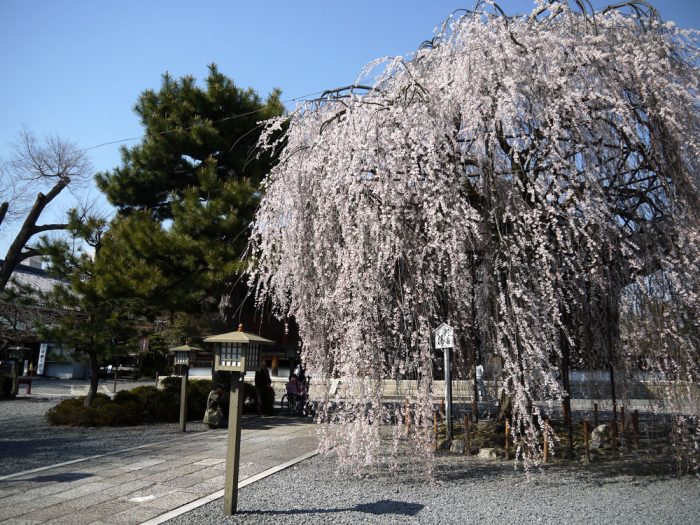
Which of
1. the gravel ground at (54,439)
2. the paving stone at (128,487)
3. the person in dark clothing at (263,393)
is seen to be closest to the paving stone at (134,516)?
the paving stone at (128,487)

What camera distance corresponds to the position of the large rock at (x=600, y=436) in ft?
24.9

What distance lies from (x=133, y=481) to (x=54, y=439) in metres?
4.10

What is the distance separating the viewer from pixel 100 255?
36.1 ft

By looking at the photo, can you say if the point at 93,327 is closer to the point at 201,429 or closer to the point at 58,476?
the point at 201,429

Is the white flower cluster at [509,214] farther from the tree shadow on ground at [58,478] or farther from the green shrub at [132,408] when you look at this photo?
the green shrub at [132,408]

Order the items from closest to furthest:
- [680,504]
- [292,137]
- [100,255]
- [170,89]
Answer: [680,504], [292,137], [100,255], [170,89]

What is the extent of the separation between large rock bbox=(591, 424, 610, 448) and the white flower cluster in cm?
211

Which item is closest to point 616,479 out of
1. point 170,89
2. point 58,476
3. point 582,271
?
point 582,271

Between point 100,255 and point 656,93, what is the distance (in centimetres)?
1060

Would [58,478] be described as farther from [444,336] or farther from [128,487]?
[444,336]

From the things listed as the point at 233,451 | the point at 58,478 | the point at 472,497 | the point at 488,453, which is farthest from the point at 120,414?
the point at 472,497

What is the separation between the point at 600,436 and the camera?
25.5ft

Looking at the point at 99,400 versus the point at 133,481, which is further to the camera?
the point at 99,400

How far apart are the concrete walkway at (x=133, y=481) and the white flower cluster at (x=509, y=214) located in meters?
1.77
